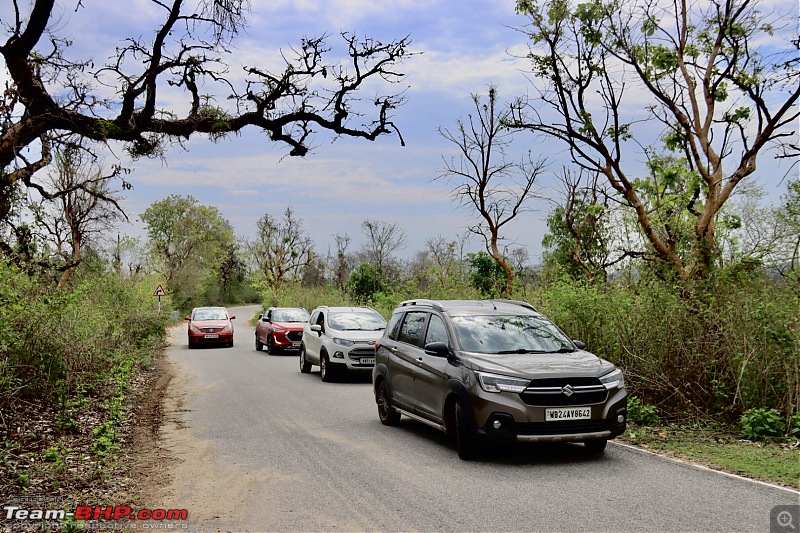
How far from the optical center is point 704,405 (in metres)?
10.5

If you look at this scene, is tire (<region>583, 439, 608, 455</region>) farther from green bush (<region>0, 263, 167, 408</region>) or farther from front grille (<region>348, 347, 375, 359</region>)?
front grille (<region>348, 347, 375, 359</region>)

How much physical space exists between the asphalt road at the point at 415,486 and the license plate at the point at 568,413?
515 millimetres

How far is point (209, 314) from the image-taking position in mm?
33250

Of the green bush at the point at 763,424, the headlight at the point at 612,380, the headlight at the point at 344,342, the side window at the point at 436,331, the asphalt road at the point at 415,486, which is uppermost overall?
the side window at the point at 436,331

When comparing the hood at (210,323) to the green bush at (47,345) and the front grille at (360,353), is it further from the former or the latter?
the front grille at (360,353)

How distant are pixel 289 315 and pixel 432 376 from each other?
19749 millimetres

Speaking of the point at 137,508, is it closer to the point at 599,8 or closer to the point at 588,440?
the point at 588,440

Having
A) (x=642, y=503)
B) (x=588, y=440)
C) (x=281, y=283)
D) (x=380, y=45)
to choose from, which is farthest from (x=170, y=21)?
(x=281, y=283)

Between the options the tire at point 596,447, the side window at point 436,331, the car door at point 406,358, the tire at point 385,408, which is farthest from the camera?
the tire at point 385,408

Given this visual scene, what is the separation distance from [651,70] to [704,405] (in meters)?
7.48

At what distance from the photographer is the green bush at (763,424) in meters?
9.29

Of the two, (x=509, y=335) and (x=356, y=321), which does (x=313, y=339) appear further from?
(x=509, y=335)

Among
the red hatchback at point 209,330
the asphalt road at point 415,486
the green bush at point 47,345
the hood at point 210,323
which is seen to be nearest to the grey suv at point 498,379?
the asphalt road at point 415,486

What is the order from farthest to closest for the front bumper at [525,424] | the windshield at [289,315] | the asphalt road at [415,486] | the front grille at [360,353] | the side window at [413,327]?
the windshield at [289,315] → the front grille at [360,353] → the side window at [413,327] → the front bumper at [525,424] → the asphalt road at [415,486]
